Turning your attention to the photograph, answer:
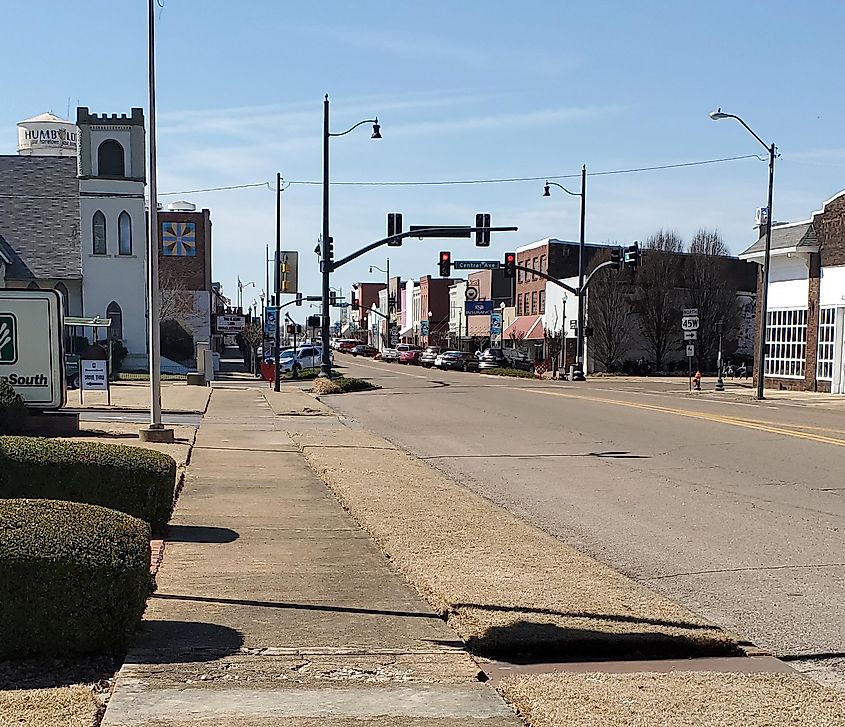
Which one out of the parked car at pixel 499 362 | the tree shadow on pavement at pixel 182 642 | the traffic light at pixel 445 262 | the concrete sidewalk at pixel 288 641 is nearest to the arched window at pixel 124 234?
the traffic light at pixel 445 262

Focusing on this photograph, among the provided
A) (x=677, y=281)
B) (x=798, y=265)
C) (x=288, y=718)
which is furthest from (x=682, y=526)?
(x=677, y=281)

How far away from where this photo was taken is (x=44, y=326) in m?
17.2

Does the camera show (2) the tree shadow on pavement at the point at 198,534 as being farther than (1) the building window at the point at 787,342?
No

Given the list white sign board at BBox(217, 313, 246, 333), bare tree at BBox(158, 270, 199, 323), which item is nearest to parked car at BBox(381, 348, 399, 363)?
bare tree at BBox(158, 270, 199, 323)

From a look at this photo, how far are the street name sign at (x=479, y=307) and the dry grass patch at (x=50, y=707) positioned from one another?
272 ft

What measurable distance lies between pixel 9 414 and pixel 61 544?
11.9m

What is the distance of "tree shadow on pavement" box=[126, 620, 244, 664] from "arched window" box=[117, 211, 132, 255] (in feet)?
155

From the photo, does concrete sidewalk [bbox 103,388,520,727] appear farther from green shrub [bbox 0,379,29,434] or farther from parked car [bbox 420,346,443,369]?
parked car [bbox 420,346,443,369]

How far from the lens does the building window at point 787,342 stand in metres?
44.1

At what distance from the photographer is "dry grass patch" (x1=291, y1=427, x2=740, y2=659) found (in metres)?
6.23

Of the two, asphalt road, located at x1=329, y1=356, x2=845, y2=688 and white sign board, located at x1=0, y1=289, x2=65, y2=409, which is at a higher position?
white sign board, located at x1=0, y1=289, x2=65, y2=409

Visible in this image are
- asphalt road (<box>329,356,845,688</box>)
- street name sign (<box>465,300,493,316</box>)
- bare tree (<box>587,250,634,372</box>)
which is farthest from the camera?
street name sign (<box>465,300,493,316</box>)

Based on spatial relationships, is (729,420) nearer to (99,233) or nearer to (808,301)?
(808,301)

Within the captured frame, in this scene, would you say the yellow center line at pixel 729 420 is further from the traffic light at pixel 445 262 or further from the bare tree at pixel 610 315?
the bare tree at pixel 610 315
